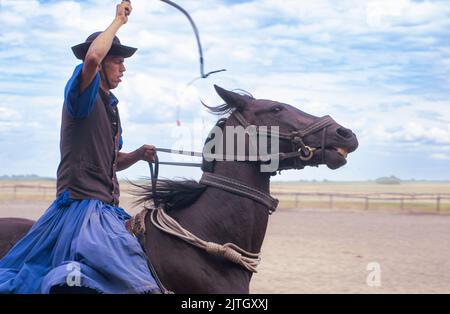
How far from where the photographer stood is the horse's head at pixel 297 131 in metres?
4.34

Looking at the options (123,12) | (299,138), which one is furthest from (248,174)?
(123,12)

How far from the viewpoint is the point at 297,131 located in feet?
14.3

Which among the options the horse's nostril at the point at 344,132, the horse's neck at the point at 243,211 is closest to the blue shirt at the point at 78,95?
the horse's neck at the point at 243,211

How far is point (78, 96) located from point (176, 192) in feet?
3.20

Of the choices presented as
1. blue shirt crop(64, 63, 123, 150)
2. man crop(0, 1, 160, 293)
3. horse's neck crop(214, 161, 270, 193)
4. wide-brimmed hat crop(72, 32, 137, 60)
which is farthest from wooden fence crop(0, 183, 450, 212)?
blue shirt crop(64, 63, 123, 150)

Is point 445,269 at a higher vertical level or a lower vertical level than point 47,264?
lower

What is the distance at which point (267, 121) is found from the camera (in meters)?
4.41

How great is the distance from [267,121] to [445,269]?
444 inches

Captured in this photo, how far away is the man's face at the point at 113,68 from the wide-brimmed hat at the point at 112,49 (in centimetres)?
5

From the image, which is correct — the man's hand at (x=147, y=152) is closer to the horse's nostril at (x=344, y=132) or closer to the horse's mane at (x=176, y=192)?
the horse's mane at (x=176, y=192)

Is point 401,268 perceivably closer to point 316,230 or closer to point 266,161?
point 316,230

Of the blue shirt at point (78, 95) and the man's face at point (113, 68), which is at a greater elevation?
the man's face at point (113, 68)
